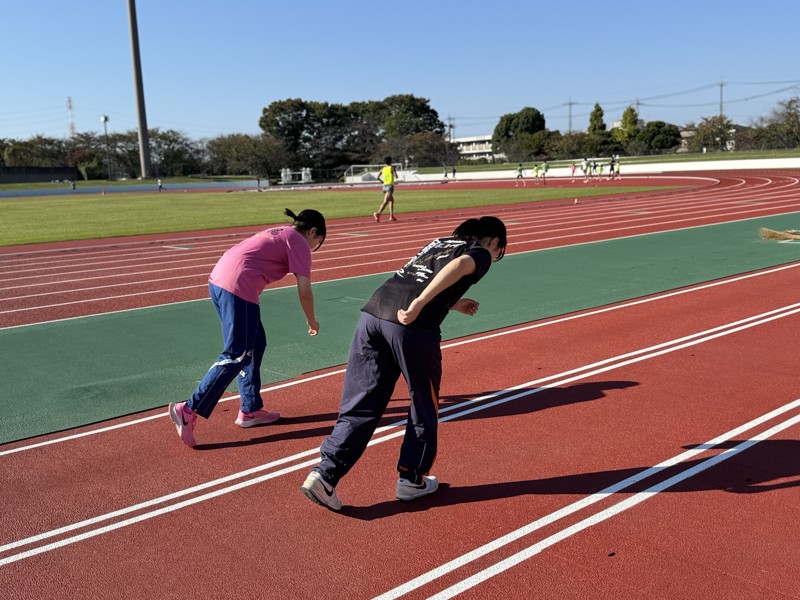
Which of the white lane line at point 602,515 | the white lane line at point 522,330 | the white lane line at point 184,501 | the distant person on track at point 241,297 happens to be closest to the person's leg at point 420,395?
the white lane line at point 602,515

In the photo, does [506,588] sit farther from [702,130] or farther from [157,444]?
[702,130]

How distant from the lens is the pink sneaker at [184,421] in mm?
5402

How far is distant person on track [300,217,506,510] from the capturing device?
4074 mm

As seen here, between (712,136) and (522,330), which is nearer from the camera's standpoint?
(522,330)

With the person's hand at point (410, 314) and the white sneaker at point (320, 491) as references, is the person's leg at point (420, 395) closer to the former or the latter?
the person's hand at point (410, 314)

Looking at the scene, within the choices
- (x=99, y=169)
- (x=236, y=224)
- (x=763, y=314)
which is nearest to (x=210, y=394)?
(x=763, y=314)

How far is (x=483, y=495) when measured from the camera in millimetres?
4625

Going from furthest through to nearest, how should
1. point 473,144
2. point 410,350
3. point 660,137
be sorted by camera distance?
point 473,144 → point 660,137 → point 410,350

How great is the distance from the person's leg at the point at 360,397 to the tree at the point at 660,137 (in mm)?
85288

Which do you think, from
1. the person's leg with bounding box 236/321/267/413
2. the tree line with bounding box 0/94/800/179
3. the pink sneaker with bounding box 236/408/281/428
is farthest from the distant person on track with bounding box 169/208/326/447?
the tree line with bounding box 0/94/800/179

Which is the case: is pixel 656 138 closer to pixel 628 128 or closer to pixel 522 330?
pixel 628 128

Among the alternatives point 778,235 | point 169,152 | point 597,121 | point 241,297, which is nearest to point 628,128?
point 597,121

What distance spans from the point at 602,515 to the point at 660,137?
87155 mm

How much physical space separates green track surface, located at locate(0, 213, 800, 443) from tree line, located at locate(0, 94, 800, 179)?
70.4 m
